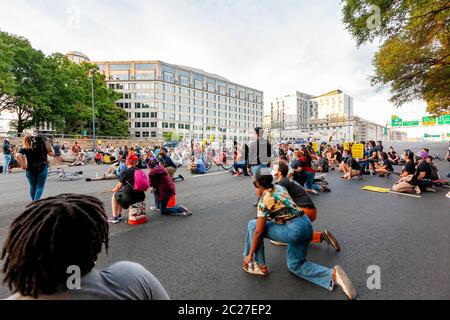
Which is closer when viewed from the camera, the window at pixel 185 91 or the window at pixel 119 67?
the window at pixel 119 67

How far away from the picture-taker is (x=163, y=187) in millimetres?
5012

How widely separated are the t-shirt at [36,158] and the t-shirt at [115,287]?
530cm

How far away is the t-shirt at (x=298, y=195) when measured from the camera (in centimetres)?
335

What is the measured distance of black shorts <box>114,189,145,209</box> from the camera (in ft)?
14.7

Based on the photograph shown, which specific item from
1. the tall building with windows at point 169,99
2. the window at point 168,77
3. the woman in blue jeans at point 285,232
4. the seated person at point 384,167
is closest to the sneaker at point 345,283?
the woman in blue jeans at point 285,232

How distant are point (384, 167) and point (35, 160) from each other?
47.8 feet

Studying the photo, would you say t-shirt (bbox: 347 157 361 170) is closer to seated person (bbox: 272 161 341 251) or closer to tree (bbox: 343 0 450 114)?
tree (bbox: 343 0 450 114)

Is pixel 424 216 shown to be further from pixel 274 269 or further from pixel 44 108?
pixel 44 108

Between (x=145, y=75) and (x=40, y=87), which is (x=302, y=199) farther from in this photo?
(x=145, y=75)

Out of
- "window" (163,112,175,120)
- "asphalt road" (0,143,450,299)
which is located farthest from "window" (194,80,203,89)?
"asphalt road" (0,143,450,299)

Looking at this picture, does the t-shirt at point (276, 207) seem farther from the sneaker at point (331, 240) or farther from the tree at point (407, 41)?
the tree at point (407, 41)
